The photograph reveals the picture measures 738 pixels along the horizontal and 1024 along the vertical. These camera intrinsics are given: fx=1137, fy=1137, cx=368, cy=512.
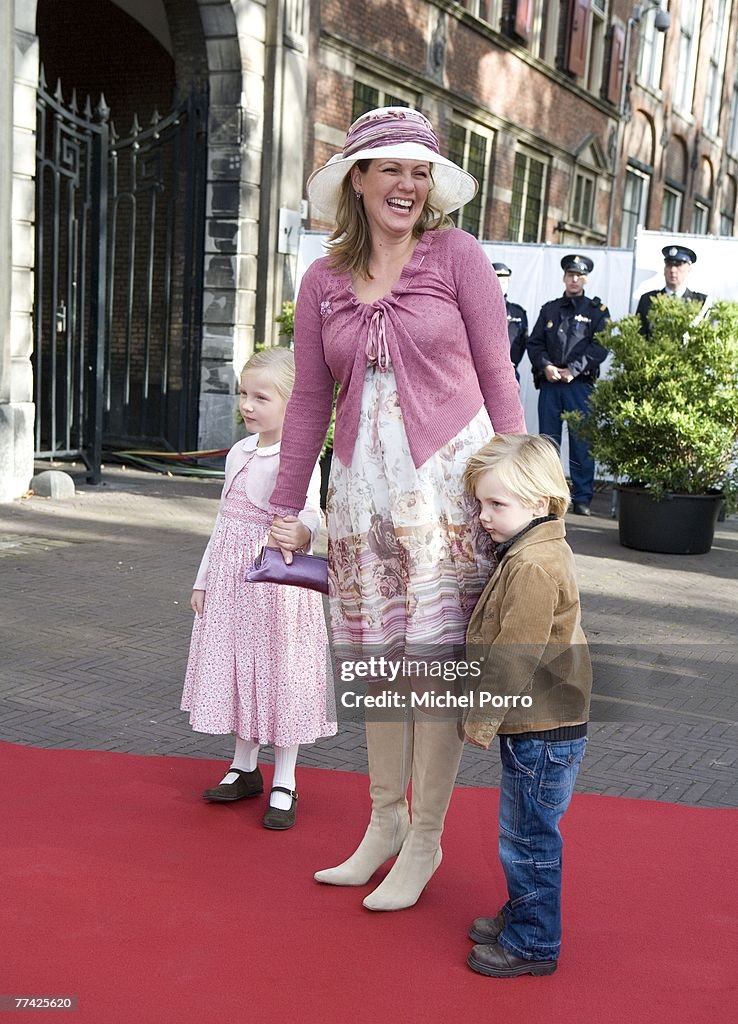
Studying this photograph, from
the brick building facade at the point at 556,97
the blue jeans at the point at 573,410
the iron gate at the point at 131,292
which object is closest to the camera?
the blue jeans at the point at 573,410

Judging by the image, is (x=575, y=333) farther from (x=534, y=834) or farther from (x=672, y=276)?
(x=534, y=834)

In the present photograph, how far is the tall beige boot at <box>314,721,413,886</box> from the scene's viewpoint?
3.07 m

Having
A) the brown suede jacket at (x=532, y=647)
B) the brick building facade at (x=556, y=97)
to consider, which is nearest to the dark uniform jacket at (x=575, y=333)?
the brick building facade at (x=556, y=97)

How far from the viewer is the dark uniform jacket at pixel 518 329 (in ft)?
36.2

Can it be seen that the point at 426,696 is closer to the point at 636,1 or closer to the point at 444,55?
the point at 444,55

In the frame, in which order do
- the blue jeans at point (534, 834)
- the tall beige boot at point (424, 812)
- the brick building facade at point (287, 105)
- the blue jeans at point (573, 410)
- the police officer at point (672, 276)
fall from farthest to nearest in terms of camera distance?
the blue jeans at point (573, 410)
the police officer at point (672, 276)
the brick building facade at point (287, 105)
the tall beige boot at point (424, 812)
the blue jeans at point (534, 834)

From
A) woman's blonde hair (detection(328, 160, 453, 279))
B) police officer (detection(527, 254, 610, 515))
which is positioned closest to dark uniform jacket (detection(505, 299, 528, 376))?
police officer (detection(527, 254, 610, 515))

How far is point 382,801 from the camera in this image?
3.11 metres

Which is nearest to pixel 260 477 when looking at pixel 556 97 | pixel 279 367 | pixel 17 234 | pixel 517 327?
pixel 279 367

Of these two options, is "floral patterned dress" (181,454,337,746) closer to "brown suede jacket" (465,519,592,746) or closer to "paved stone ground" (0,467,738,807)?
"paved stone ground" (0,467,738,807)

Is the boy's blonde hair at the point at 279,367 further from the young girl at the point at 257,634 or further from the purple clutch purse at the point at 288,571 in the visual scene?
the purple clutch purse at the point at 288,571

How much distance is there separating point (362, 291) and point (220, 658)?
1.31 metres

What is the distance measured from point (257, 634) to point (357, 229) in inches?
51.9

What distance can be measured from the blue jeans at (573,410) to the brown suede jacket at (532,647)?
7534 mm
